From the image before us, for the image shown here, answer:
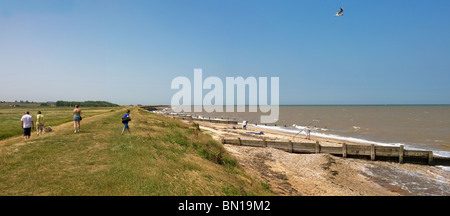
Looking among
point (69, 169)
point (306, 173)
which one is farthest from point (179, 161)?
point (306, 173)

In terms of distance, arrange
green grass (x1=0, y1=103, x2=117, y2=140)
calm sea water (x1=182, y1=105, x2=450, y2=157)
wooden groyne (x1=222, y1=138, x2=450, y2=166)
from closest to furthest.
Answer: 1. green grass (x1=0, y1=103, x2=117, y2=140)
2. wooden groyne (x1=222, y1=138, x2=450, y2=166)
3. calm sea water (x1=182, y1=105, x2=450, y2=157)

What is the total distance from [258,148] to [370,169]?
1108 cm

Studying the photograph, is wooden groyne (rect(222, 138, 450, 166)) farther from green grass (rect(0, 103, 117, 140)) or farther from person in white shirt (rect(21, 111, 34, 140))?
green grass (rect(0, 103, 117, 140))

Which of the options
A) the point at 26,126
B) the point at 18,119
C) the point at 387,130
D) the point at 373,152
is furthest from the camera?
the point at 387,130

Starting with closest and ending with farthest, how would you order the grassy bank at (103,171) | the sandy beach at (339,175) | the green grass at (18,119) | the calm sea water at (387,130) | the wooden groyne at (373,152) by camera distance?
the grassy bank at (103,171) → the sandy beach at (339,175) → the green grass at (18,119) → the wooden groyne at (373,152) → the calm sea water at (387,130)

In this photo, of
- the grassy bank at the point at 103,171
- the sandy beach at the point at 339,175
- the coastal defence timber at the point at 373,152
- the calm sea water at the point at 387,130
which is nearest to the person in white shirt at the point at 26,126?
the grassy bank at the point at 103,171

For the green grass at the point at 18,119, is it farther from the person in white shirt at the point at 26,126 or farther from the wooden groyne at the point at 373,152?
the wooden groyne at the point at 373,152

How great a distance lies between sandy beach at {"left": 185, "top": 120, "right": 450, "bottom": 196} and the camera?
1466cm

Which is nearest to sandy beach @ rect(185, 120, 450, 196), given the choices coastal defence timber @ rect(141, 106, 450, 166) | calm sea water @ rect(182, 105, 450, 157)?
coastal defence timber @ rect(141, 106, 450, 166)

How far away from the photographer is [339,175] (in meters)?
18.0

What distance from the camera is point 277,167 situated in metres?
18.8

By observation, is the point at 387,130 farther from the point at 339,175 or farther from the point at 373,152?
the point at 339,175

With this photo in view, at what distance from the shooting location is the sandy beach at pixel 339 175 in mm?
14656

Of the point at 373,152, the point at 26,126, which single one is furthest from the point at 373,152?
the point at 26,126
